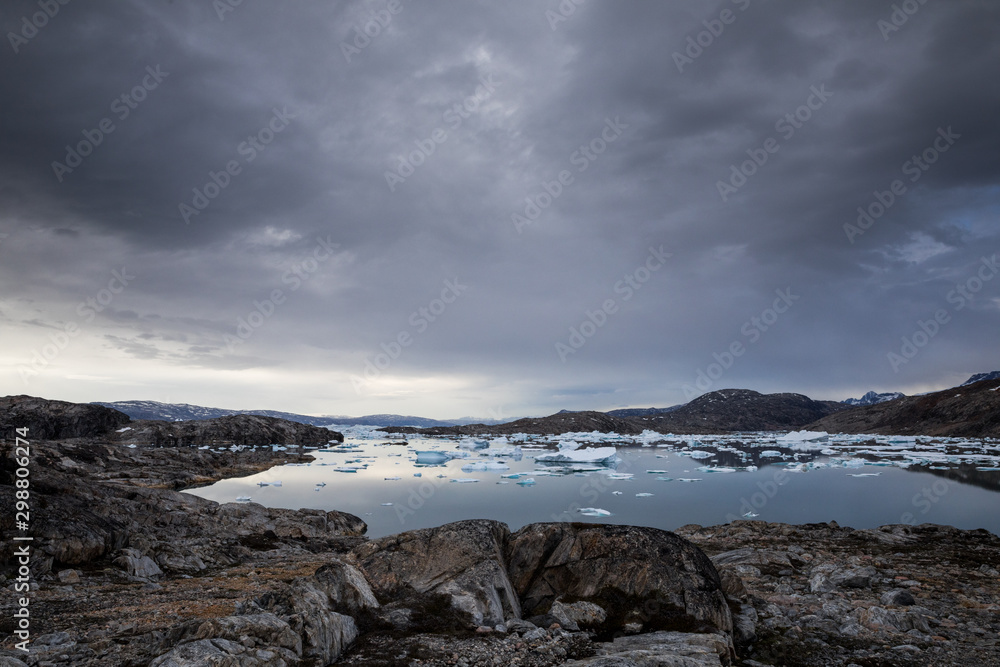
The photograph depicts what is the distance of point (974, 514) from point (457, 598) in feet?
121

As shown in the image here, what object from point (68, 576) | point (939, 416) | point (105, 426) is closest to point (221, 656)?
point (68, 576)

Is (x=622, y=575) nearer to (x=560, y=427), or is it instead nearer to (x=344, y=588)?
(x=344, y=588)

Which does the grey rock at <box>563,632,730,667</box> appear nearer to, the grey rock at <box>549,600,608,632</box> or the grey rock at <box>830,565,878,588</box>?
the grey rock at <box>549,600,608,632</box>

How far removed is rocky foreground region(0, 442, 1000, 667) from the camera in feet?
22.3

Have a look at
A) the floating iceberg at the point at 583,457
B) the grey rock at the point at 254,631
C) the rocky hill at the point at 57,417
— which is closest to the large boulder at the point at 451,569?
the grey rock at the point at 254,631

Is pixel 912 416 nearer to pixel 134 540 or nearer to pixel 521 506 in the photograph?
pixel 521 506

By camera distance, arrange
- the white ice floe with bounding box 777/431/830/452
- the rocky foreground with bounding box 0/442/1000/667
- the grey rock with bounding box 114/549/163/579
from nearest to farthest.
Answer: the rocky foreground with bounding box 0/442/1000/667
the grey rock with bounding box 114/549/163/579
the white ice floe with bounding box 777/431/830/452

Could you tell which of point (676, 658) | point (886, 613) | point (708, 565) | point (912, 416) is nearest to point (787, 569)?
point (886, 613)

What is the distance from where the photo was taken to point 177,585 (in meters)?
12.8

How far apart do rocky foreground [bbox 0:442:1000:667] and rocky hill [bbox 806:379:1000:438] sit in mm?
105782

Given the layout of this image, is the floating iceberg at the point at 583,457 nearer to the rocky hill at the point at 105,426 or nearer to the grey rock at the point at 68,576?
the rocky hill at the point at 105,426

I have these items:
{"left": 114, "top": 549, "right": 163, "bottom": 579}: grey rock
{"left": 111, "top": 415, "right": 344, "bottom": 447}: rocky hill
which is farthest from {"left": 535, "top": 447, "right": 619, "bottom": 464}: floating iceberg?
{"left": 114, "top": 549, "right": 163, "bottom": 579}: grey rock

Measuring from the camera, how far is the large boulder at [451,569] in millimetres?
8266

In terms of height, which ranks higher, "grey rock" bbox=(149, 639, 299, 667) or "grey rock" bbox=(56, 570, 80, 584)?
"grey rock" bbox=(149, 639, 299, 667)
